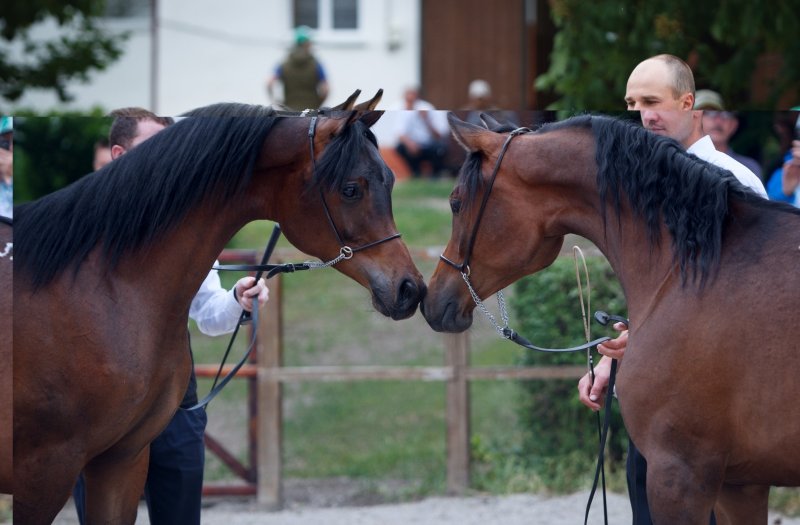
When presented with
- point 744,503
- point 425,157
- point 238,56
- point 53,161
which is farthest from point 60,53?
point 744,503

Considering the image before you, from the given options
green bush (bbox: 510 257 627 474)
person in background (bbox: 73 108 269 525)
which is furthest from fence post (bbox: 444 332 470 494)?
person in background (bbox: 73 108 269 525)

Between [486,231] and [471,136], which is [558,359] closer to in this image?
[486,231]

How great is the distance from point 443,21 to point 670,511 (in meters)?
8.66

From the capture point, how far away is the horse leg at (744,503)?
3.02 meters

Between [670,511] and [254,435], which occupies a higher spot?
[670,511]

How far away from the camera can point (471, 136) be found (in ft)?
10.1

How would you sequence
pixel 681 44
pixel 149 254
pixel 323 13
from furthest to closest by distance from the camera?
1. pixel 323 13
2. pixel 681 44
3. pixel 149 254

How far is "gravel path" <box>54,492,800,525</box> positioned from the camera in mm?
5156

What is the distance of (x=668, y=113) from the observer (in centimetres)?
313

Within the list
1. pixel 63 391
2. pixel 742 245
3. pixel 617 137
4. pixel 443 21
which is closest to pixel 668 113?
pixel 617 137

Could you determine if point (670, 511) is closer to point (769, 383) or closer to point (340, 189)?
point (769, 383)

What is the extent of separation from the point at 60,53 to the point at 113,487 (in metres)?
7.05

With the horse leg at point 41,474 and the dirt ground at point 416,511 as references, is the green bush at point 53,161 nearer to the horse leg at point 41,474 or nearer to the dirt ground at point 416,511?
the dirt ground at point 416,511

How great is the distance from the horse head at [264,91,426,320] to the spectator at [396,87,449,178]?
267 mm
